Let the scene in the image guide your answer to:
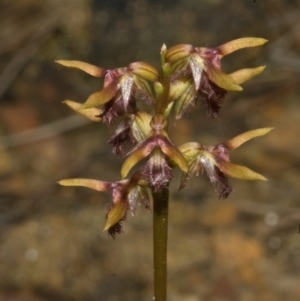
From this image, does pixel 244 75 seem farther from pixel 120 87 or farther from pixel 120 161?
pixel 120 161

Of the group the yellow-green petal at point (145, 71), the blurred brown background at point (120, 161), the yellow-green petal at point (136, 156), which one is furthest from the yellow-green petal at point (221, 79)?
the blurred brown background at point (120, 161)

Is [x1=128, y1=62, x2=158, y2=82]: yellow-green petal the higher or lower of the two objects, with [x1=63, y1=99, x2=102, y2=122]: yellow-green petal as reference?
lower

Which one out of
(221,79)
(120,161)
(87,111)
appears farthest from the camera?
(120,161)

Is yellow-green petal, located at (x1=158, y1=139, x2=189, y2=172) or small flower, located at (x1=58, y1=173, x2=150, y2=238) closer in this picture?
yellow-green petal, located at (x1=158, y1=139, x2=189, y2=172)

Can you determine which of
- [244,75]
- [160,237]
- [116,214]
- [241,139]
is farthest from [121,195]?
[244,75]

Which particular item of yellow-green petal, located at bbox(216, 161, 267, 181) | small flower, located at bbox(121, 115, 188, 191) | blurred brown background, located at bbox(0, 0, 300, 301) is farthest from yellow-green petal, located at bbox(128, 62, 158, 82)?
blurred brown background, located at bbox(0, 0, 300, 301)

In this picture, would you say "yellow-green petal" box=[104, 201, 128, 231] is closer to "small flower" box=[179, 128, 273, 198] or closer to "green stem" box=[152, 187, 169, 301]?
"green stem" box=[152, 187, 169, 301]

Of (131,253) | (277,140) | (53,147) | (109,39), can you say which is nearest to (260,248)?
(131,253)
